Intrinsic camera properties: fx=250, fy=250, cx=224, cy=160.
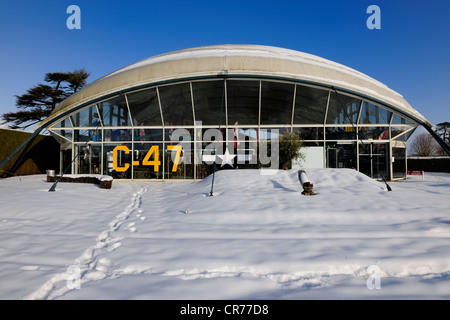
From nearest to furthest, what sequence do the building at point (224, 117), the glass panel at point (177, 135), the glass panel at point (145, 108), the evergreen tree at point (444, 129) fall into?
the building at point (224, 117)
the glass panel at point (145, 108)
the glass panel at point (177, 135)
the evergreen tree at point (444, 129)

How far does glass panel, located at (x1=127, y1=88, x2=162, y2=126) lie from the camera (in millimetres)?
12844

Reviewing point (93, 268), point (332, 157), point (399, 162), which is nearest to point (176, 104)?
point (332, 157)

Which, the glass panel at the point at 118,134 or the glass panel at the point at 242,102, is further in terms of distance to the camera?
the glass panel at the point at 118,134

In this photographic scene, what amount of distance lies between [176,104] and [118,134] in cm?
360

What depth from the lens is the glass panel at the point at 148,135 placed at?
13367mm

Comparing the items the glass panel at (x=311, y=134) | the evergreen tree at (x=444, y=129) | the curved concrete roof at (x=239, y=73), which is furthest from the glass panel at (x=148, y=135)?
the evergreen tree at (x=444, y=129)

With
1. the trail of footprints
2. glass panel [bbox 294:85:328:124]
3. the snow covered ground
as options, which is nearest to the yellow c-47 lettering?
glass panel [bbox 294:85:328:124]

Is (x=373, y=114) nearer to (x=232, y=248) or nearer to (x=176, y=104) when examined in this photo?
(x=176, y=104)

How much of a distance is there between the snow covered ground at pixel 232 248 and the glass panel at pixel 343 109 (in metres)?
7.22

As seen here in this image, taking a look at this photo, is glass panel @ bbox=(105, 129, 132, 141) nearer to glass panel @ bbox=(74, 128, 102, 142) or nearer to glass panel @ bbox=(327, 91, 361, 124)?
glass panel @ bbox=(74, 128, 102, 142)

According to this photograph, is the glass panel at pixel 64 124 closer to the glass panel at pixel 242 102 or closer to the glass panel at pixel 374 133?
the glass panel at pixel 242 102

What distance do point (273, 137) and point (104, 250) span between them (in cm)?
1059

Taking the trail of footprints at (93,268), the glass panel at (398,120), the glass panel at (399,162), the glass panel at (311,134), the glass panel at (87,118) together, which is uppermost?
the glass panel at (87,118)

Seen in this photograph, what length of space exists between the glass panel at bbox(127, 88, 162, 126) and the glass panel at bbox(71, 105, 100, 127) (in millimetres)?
1993
